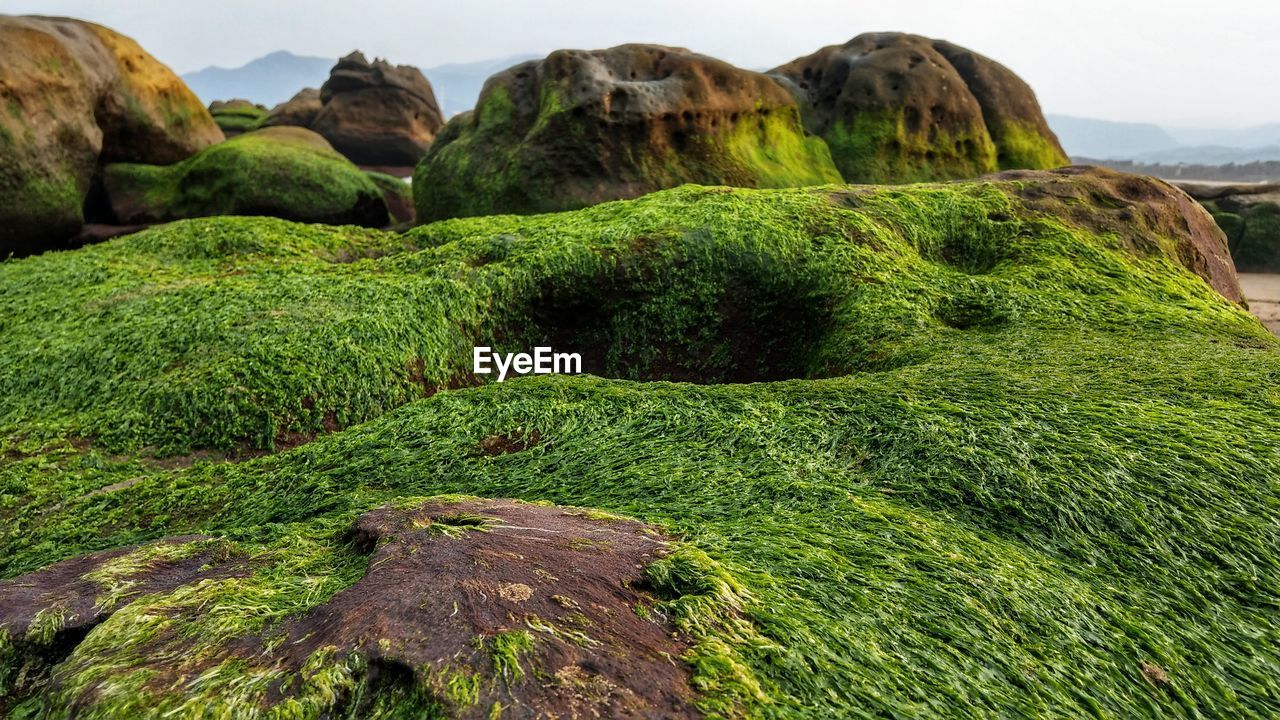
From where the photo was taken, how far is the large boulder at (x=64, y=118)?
10.7 meters

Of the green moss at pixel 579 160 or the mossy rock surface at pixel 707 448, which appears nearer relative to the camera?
the mossy rock surface at pixel 707 448

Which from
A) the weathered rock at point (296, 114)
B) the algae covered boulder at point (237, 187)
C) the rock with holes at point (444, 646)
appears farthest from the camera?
the weathered rock at point (296, 114)

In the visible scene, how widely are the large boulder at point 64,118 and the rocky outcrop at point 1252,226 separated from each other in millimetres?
20608

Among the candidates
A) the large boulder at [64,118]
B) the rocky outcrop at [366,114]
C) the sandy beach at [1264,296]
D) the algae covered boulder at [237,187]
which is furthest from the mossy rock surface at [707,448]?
the rocky outcrop at [366,114]

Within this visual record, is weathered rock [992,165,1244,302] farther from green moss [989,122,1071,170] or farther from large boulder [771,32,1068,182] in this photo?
green moss [989,122,1071,170]

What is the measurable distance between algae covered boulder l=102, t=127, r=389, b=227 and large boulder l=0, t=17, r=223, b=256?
2.26 feet

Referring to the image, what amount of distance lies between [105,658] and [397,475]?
1974 millimetres

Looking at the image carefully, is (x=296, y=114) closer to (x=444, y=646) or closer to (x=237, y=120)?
(x=237, y=120)

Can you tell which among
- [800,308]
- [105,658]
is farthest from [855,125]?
[105,658]

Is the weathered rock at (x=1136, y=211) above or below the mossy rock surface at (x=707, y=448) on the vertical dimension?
above

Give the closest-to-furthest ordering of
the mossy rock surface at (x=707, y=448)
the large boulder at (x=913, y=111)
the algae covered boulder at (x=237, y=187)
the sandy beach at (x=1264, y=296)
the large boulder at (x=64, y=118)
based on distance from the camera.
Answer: the mossy rock surface at (x=707, y=448), the sandy beach at (x=1264, y=296), the large boulder at (x=64, y=118), the algae covered boulder at (x=237, y=187), the large boulder at (x=913, y=111)

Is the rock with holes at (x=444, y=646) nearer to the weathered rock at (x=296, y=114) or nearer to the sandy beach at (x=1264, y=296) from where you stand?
the sandy beach at (x=1264, y=296)

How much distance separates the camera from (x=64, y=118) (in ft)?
38.0

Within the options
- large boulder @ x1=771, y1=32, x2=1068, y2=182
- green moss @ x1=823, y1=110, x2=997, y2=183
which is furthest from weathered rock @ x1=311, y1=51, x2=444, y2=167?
green moss @ x1=823, y1=110, x2=997, y2=183
